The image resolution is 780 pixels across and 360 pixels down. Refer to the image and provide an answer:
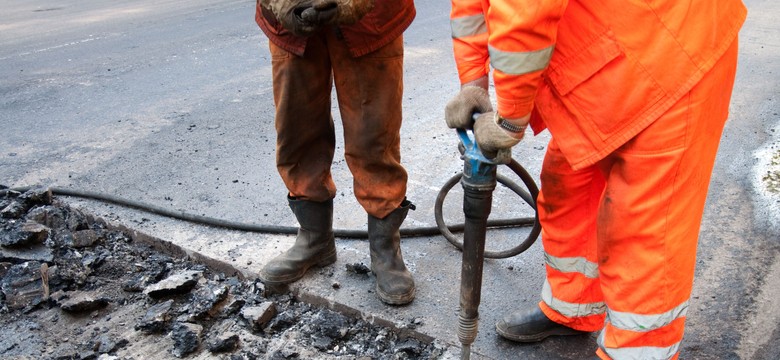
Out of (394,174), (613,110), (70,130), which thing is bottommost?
(70,130)

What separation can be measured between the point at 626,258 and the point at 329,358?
3.90 ft

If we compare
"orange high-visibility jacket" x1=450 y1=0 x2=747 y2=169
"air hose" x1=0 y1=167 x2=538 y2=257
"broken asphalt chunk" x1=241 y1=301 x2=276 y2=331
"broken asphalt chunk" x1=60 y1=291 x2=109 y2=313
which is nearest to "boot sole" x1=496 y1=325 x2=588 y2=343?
"air hose" x1=0 y1=167 x2=538 y2=257

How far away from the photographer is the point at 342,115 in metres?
2.90

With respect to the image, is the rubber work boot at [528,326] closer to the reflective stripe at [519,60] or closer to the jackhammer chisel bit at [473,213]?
the jackhammer chisel bit at [473,213]

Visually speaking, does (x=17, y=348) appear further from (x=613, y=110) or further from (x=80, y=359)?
(x=613, y=110)

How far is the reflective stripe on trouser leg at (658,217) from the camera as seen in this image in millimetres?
2039

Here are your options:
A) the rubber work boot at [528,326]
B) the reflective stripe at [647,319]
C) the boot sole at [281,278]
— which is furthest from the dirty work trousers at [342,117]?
the reflective stripe at [647,319]

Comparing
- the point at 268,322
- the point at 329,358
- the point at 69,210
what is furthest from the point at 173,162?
the point at 329,358

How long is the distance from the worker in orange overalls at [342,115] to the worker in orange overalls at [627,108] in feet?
1.41

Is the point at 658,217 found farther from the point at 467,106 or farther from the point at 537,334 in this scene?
the point at 537,334

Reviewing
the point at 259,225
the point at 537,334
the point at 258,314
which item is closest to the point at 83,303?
the point at 258,314

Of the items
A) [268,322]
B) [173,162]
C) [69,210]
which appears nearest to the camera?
[268,322]

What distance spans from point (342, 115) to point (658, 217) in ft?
4.42

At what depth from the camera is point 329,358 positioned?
106 inches
